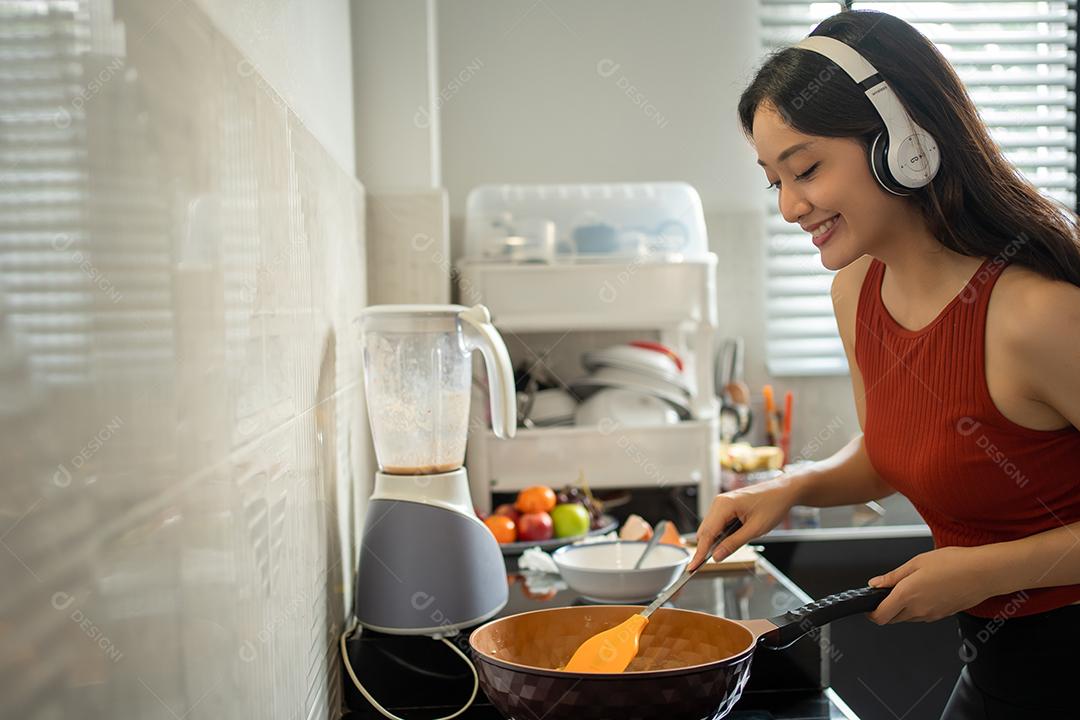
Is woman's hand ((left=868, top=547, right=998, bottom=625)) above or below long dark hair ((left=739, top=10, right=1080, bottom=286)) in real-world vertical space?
below

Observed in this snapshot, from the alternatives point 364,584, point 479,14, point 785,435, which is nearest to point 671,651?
point 364,584

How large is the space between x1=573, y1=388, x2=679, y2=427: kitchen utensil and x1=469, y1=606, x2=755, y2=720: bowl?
1171 millimetres

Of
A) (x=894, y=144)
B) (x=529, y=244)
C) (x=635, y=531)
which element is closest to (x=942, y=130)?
(x=894, y=144)

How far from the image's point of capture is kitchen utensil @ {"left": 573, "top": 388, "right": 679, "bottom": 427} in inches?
83.9

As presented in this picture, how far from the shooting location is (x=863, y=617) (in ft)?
6.80

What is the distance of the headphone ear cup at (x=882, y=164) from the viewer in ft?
3.19

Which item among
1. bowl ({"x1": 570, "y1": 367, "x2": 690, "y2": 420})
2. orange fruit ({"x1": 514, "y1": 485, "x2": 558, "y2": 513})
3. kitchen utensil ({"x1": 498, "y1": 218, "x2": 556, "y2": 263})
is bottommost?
orange fruit ({"x1": 514, "y1": 485, "x2": 558, "y2": 513})

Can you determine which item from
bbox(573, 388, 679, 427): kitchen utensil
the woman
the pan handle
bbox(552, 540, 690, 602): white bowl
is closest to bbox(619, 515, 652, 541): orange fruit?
bbox(552, 540, 690, 602): white bowl

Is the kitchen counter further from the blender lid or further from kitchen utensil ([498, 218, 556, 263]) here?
kitchen utensil ([498, 218, 556, 263])

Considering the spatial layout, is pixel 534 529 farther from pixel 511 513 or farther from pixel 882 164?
pixel 882 164

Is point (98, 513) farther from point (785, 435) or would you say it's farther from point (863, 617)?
point (785, 435)

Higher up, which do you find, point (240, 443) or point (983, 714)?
point (240, 443)

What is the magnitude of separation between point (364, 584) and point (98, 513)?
2.86 feet

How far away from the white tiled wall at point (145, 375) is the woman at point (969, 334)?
1.61 ft
